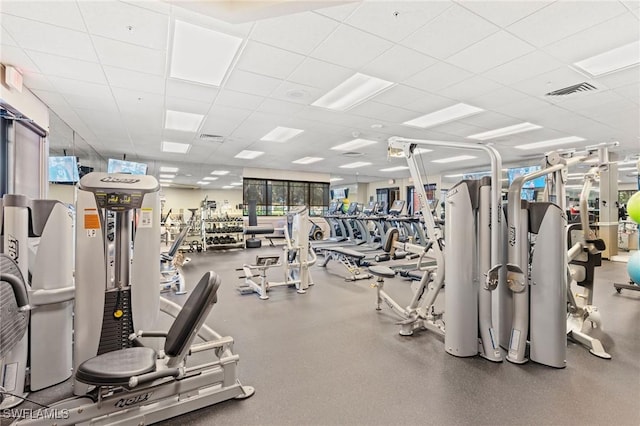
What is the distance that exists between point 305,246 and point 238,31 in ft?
10.3

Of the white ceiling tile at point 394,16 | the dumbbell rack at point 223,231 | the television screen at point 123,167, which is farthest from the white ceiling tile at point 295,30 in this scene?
the dumbbell rack at point 223,231

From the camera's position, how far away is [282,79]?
3799 millimetres

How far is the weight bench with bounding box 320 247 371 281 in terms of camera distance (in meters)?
5.68

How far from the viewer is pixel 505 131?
20.3 ft

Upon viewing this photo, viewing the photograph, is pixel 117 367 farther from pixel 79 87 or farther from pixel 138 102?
pixel 138 102

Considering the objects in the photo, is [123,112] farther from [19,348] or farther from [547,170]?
[547,170]

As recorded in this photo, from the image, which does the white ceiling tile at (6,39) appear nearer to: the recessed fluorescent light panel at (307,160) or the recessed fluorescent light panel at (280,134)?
the recessed fluorescent light panel at (280,134)

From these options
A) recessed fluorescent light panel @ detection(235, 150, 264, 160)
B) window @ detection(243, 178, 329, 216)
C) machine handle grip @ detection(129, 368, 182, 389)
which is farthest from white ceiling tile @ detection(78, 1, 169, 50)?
window @ detection(243, 178, 329, 216)

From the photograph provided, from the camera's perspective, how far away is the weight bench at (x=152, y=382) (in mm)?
1606

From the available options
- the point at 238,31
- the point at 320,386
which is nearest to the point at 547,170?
the point at 320,386

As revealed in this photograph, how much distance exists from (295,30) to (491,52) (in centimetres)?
204

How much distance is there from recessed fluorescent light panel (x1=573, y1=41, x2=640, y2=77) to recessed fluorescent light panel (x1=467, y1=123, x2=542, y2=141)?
2252 millimetres

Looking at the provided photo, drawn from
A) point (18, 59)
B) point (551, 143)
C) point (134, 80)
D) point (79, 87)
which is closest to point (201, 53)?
point (134, 80)

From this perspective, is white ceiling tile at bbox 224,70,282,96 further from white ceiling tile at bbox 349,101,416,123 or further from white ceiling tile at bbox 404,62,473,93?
white ceiling tile at bbox 404,62,473,93
